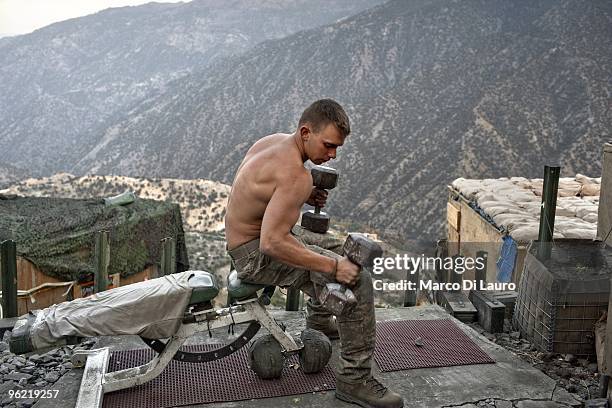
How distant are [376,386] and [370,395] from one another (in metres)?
0.07

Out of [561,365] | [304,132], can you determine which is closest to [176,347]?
[304,132]

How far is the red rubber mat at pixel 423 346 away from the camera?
13.9 ft

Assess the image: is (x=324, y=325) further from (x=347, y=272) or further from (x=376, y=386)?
(x=347, y=272)

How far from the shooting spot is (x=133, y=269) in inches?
422

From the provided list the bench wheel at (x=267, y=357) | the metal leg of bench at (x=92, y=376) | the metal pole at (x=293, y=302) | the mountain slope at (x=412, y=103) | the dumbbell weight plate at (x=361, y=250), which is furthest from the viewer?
the mountain slope at (x=412, y=103)

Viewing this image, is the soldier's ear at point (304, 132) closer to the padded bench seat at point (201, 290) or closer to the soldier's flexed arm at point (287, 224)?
the soldier's flexed arm at point (287, 224)

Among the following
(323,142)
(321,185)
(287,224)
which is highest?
(323,142)

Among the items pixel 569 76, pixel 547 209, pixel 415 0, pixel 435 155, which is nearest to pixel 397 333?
pixel 547 209

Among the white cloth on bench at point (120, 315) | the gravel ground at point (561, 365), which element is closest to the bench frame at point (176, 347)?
the white cloth on bench at point (120, 315)

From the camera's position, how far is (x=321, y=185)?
13.1ft

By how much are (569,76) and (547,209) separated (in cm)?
3495

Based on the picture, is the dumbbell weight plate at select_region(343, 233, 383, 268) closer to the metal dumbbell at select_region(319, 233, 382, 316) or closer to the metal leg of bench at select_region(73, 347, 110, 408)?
the metal dumbbell at select_region(319, 233, 382, 316)

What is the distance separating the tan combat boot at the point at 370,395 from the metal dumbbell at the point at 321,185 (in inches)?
38.9

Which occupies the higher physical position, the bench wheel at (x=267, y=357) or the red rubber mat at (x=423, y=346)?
the bench wheel at (x=267, y=357)
